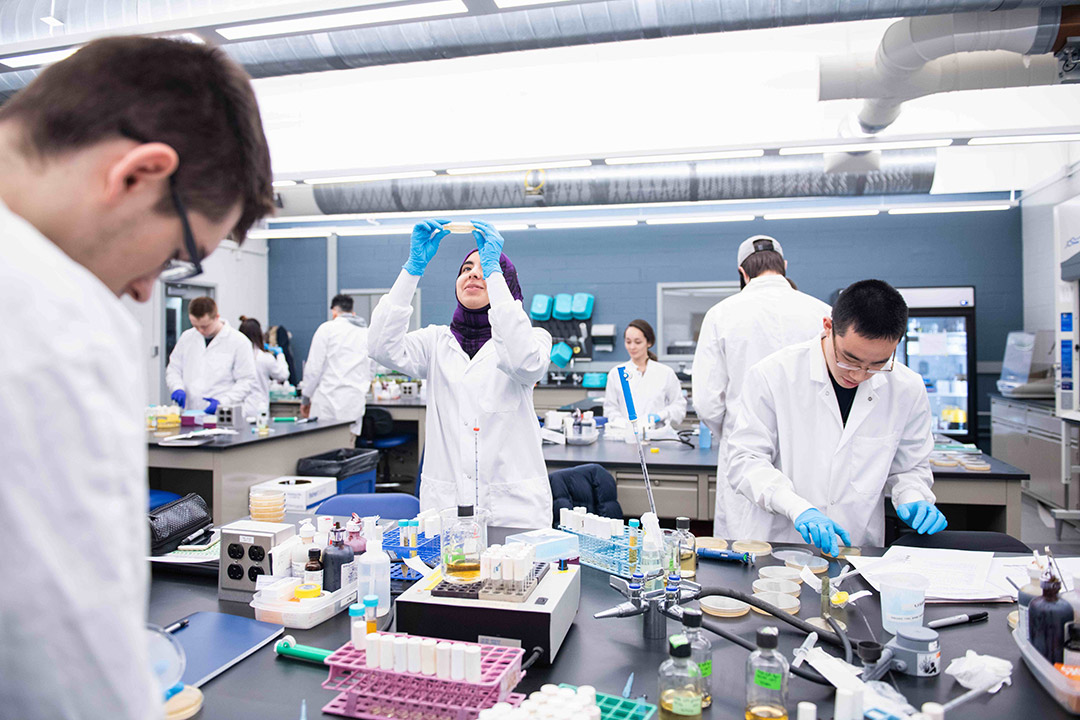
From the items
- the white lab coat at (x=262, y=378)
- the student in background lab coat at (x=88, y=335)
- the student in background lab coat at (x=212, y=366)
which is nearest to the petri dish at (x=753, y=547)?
the student in background lab coat at (x=88, y=335)

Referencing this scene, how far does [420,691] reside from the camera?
0.98 m

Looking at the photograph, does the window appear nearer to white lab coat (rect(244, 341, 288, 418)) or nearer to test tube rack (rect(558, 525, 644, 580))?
white lab coat (rect(244, 341, 288, 418))

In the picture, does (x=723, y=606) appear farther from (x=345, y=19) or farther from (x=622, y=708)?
(x=345, y=19)

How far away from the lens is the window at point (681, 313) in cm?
776

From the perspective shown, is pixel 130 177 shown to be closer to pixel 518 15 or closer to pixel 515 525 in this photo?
pixel 515 525

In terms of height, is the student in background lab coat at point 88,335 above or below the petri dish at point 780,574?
above

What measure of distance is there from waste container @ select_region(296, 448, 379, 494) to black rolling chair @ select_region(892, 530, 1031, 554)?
2898mm

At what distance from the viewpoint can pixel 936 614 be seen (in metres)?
1.32

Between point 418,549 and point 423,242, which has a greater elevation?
point 423,242

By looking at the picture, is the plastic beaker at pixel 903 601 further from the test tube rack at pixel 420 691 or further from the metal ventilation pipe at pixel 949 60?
the metal ventilation pipe at pixel 949 60

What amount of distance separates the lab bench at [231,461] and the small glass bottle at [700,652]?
2953 mm

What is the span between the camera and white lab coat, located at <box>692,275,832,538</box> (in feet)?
9.48

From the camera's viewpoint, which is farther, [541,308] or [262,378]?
[541,308]

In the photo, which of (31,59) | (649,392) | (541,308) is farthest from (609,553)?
(541,308)
